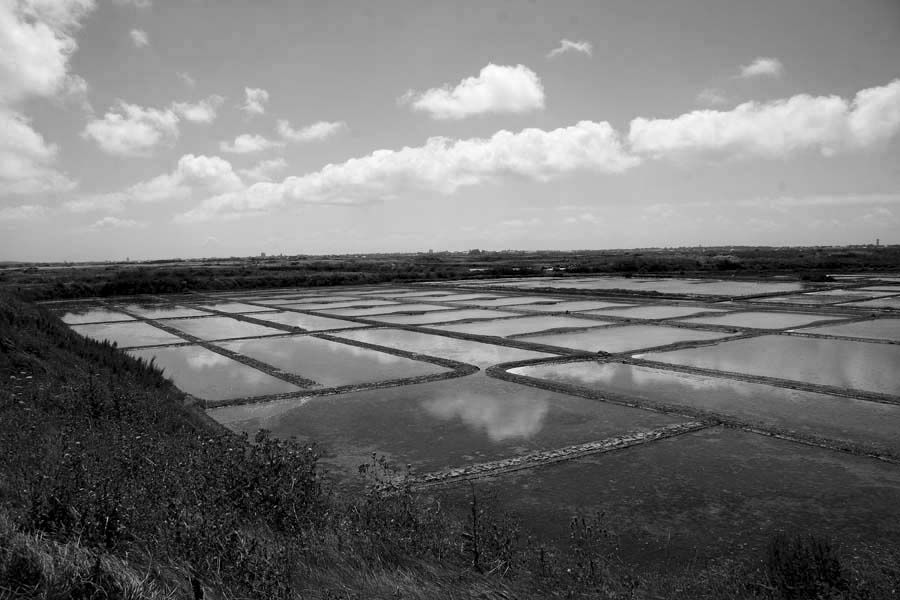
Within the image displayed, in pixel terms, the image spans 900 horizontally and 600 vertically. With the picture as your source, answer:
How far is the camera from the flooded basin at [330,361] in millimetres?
10745

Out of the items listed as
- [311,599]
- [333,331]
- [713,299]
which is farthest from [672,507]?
[713,299]

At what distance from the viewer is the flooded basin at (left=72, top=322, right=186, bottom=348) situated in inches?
595

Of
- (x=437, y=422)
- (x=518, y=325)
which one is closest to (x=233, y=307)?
(x=518, y=325)

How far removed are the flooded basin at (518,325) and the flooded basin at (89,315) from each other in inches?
491

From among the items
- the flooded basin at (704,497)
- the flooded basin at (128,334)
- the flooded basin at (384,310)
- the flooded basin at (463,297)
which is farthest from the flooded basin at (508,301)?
the flooded basin at (704,497)

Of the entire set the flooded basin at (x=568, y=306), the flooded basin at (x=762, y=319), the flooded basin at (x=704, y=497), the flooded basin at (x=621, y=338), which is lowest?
the flooded basin at (x=704, y=497)

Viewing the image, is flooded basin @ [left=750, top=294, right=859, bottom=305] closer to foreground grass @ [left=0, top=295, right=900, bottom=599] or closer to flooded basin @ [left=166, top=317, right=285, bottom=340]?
flooded basin @ [left=166, top=317, right=285, bottom=340]

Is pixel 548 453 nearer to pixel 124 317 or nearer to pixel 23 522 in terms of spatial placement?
pixel 23 522

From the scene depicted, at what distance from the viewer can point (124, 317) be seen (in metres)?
21.3

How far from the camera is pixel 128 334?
1675 cm

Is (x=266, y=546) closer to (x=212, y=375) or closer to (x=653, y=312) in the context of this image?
(x=212, y=375)

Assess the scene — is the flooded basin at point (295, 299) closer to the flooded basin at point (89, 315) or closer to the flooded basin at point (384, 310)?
the flooded basin at point (384, 310)

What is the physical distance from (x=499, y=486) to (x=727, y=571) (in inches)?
83.7

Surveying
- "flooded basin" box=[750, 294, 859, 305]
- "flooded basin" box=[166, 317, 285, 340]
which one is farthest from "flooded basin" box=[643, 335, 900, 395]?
"flooded basin" box=[166, 317, 285, 340]
